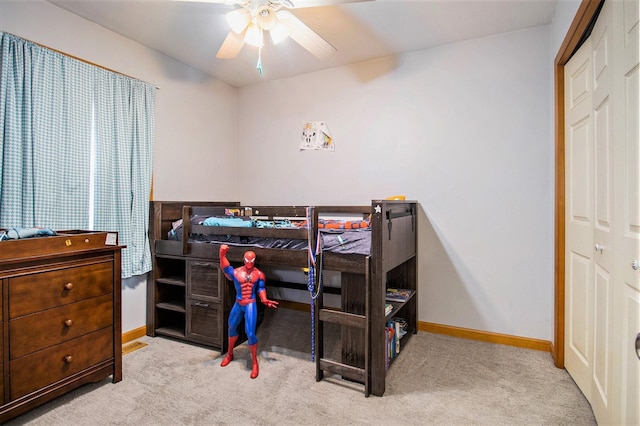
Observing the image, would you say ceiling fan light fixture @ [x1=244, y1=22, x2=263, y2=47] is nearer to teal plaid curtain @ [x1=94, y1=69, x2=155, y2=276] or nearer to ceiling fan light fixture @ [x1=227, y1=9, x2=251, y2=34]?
ceiling fan light fixture @ [x1=227, y1=9, x2=251, y2=34]

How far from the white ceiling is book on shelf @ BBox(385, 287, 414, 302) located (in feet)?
6.45

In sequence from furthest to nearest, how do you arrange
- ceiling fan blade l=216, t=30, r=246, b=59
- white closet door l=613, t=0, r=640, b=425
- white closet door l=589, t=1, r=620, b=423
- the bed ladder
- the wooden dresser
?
A: ceiling fan blade l=216, t=30, r=246, b=59
the bed ladder
the wooden dresser
white closet door l=589, t=1, r=620, b=423
white closet door l=613, t=0, r=640, b=425

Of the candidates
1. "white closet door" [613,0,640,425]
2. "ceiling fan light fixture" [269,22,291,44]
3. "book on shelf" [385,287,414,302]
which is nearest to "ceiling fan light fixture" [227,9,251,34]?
"ceiling fan light fixture" [269,22,291,44]

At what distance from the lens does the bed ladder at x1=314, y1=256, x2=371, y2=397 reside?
1.90m

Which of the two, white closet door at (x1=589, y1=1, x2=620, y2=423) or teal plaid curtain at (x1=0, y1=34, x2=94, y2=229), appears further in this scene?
teal plaid curtain at (x1=0, y1=34, x2=94, y2=229)

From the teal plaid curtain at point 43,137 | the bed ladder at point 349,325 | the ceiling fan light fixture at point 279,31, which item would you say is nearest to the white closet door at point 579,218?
the bed ladder at point 349,325

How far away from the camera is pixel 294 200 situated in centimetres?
346

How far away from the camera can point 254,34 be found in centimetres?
196

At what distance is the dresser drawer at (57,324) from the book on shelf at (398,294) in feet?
6.09

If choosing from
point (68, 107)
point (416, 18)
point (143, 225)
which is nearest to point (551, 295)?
point (416, 18)

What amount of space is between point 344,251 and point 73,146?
1968mm

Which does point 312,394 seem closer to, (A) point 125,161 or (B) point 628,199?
(B) point 628,199

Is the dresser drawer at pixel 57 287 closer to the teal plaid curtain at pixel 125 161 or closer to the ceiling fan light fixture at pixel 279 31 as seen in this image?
the teal plaid curtain at pixel 125 161

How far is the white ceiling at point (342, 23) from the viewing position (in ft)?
7.19
